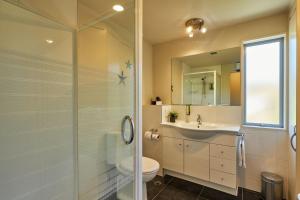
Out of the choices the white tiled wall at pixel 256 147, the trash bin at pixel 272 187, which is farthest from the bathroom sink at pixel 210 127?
the trash bin at pixel 272 187

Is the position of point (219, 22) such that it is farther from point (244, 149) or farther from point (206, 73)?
point (244, 149)

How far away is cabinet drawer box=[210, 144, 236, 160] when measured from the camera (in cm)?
188

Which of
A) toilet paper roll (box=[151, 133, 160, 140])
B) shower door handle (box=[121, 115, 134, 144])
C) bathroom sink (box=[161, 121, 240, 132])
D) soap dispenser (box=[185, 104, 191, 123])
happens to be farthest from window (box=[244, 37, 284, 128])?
shower door handle (box=[121, 115, 134, 144])

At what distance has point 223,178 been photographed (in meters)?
1.93

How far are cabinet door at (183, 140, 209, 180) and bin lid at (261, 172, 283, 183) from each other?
67cm

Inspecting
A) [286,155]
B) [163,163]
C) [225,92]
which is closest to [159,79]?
[225,92]

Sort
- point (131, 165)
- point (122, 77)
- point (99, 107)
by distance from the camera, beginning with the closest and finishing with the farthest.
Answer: point (131, 165)
point (122, 77)
point (99, 107)

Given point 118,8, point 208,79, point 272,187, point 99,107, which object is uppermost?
point 118,8

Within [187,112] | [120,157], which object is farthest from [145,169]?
[187,112]

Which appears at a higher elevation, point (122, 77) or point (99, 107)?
point (122, 77)

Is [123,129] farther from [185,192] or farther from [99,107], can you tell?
[185,192]

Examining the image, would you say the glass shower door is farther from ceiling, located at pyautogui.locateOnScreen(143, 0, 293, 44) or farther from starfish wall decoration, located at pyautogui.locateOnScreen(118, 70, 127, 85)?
ceiling, located at pyautogui.locateOnScreen(143, 0, 293, 44)

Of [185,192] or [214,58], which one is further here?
[214,58]

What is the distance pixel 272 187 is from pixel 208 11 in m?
2.22
